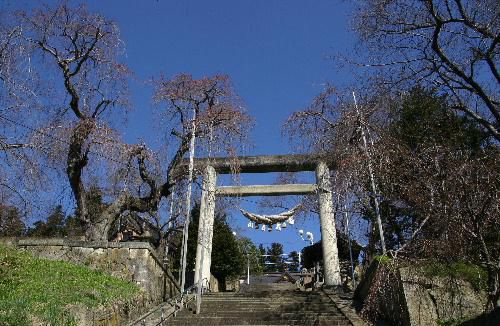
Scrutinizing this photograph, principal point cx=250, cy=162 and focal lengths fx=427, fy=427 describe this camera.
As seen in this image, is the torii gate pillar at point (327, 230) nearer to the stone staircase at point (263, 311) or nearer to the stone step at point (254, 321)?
the stone staircase at point (263, 311)

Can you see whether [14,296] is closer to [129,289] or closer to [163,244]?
[129,289]

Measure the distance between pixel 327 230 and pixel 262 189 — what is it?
2729 mm

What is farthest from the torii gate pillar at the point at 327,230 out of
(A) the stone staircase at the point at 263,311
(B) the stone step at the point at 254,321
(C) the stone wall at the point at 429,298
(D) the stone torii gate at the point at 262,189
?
(C) the stone wall at the point at 429,298

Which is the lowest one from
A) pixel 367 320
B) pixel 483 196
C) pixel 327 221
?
pixel 367 320

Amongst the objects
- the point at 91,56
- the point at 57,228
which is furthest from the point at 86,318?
the point at 57,228

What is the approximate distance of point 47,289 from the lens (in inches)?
301

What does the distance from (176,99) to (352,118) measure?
631cm

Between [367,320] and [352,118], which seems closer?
[367,320]

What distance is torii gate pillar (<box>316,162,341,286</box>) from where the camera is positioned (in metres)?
13.3

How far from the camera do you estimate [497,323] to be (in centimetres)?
478

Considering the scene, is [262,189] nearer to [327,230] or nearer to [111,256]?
[327,230]

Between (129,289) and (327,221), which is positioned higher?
(327,221)

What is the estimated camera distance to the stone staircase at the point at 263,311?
29.4 feet

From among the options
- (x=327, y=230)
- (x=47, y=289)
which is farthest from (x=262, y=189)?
(x=47, y=289)
